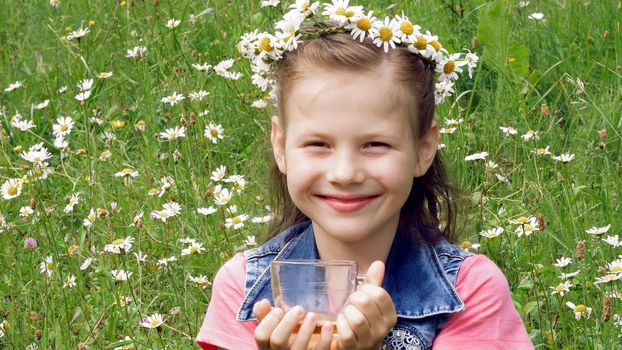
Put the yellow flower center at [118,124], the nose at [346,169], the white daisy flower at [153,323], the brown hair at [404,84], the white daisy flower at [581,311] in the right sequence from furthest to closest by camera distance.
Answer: the yellow flower center at [118,124] < the white daisy flower at [153,323] < the white daisy flower at [581,311] < the brown hair at [404,84] < the nose at [346,169]

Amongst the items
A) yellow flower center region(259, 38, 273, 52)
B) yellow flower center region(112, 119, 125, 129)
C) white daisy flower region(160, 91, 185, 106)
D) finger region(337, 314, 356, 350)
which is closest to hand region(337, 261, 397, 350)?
finger region(337, 314, 356, 350)

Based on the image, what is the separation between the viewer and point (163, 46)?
15.9 ft

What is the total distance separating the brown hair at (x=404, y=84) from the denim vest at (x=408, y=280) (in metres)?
0.06

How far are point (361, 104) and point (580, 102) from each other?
5.73 ft

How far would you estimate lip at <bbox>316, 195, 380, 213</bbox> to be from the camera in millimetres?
2459

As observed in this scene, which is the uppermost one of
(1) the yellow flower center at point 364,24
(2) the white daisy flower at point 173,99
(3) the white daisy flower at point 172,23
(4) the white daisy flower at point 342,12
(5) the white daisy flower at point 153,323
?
(3) the white daisy flower at point 172,23

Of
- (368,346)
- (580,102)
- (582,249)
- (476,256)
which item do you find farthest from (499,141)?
(368,346)

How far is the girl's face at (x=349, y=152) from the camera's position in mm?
2441

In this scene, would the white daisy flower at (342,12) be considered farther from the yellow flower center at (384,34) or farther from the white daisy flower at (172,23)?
the white daisy flower at (172,23)

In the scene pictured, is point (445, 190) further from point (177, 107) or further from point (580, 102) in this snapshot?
point (177, 107)

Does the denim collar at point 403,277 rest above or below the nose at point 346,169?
below

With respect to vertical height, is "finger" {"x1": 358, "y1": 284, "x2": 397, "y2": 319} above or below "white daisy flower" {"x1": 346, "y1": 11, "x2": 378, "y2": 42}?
below

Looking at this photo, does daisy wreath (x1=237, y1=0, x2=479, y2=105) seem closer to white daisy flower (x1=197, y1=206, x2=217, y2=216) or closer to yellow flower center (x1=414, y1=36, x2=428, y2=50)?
yellow flower center (x1=414, y1=36, x2=428, y2=50)

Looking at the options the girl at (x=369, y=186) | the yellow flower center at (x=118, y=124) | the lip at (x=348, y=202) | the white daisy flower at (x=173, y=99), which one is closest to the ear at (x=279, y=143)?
the girl at (x=369, y=186)
